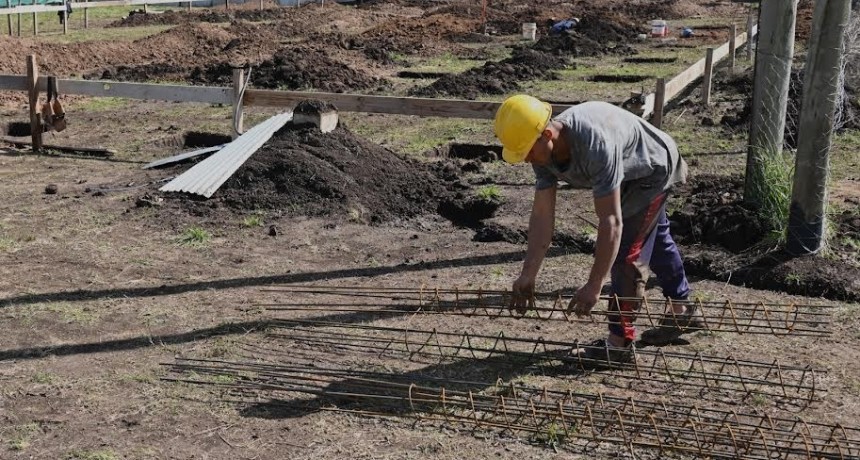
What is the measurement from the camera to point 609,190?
4.74 meters

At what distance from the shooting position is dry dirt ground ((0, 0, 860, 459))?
500 centimetres

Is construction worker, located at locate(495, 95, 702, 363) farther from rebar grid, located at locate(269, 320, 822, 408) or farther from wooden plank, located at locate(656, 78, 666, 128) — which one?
wooden plank, located at locate(656, 78, 666, 128)

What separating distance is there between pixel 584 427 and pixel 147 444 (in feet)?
7.23

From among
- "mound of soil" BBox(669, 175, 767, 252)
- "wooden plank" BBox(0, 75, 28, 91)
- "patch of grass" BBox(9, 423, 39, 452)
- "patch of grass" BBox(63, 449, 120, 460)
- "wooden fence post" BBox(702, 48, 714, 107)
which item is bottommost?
"patch of grass" BBox(9, 423, 39, 452)

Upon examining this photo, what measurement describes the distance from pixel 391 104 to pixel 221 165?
2294 millimetres

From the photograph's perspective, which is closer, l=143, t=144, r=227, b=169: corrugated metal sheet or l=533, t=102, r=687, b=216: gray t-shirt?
l=533, t=102, r=687, b=216: gray t-shirt

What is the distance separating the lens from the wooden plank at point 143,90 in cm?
1222

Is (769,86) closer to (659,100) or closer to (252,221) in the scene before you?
(659,100)

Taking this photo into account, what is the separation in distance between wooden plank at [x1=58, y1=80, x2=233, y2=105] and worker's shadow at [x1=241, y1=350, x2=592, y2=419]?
7.38m

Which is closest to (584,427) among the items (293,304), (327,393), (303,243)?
(327,393)

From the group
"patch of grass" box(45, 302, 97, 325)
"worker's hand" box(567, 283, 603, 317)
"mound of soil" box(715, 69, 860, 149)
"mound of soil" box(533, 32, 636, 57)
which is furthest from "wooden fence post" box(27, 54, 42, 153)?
"mound of soil" box(533, 32, 636, 57)

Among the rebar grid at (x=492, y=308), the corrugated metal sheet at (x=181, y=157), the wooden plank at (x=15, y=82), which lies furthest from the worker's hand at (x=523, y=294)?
the wooden plank at (x=15, y=82)

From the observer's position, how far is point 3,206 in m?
9.56

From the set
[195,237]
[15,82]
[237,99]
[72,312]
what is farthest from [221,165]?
[15,82]
